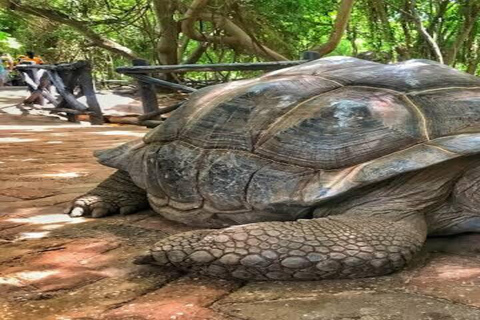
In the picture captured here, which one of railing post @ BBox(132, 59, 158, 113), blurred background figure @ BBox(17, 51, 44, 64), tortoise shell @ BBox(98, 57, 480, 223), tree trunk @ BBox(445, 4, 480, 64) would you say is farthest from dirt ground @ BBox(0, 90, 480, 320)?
blurred background figure @ BBox(17, 51, 44, 64)

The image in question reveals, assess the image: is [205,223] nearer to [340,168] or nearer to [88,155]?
[340,168]

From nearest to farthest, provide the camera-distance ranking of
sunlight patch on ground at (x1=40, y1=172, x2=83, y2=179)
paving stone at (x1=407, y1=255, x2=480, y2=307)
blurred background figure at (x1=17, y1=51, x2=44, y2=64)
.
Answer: paving stone at (x1=407, y1=255, x2=480, y2=307)
sunlight patch on ground at (x1=40, y1=172, x2=83, y2=179)
blurred background figure at (x1=17, y1=51, x2=44, y2=64)

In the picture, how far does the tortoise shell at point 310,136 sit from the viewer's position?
2172mm

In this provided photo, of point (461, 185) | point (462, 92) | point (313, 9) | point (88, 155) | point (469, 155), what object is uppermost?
point (313, 9)

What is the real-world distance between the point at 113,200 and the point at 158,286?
130 cm

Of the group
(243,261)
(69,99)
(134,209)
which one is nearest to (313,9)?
(69,99)

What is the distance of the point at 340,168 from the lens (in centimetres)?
220

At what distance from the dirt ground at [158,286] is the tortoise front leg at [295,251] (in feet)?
0.15

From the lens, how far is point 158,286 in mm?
1919

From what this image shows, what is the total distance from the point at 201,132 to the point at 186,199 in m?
0.33

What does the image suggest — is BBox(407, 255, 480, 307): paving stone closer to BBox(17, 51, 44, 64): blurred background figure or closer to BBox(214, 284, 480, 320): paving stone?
BBox(214, 284, 480, 320): paving stone

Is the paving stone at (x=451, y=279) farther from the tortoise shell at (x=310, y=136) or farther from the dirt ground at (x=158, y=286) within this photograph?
the tortoise shell at (x=310, y=136)

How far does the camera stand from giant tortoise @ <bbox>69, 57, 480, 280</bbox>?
1907mm

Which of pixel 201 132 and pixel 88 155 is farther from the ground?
pixel 201 132
